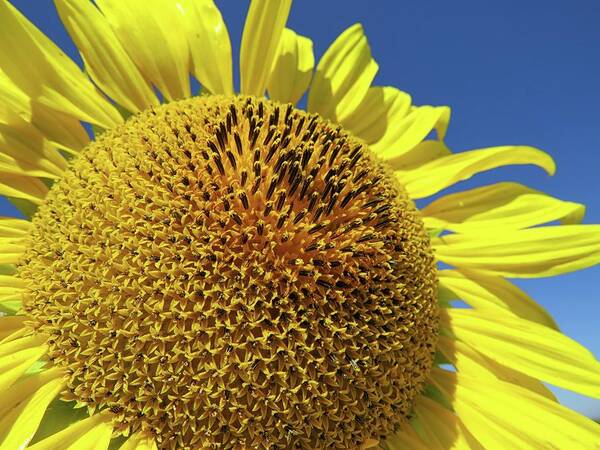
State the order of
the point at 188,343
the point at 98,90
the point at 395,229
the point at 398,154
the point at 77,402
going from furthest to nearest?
1. the point at 398,154
2. the point at 98,90
3. the point at 395,229
4. the point at 77,402
5. the point at 188,343

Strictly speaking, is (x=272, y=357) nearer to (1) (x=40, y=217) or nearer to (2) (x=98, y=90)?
(1) (x=40, y=217)

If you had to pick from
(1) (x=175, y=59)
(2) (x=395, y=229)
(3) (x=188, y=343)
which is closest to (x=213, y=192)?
(3) (x=188, y=343)

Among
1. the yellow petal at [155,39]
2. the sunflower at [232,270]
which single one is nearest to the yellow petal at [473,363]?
the sunflower at [232,270]

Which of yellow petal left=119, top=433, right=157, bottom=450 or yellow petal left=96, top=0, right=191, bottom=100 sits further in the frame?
yellow petal left=96, top=0, right=191, bottom=100

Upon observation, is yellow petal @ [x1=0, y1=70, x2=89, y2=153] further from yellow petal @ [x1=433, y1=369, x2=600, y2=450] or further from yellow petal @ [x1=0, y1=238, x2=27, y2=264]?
yellow petal @ [x1=433, y1=369, x2=600, y2=450]

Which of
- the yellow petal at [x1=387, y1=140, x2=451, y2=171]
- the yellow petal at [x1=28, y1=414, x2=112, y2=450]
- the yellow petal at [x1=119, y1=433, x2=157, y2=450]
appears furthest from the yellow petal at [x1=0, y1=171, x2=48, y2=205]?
the yellow petal at [x1=387, y1=140, x2=451, y2=171]

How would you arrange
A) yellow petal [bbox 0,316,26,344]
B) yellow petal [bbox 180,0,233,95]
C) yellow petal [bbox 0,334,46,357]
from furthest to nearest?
yellow petal [bbox 180,0,233,95]
yellow petal [bbox 0,316,26,344]
yellow petal [bbox 0,334,46,357]

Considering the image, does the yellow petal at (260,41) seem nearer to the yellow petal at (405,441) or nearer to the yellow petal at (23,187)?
the yellow petal at (23,187)
